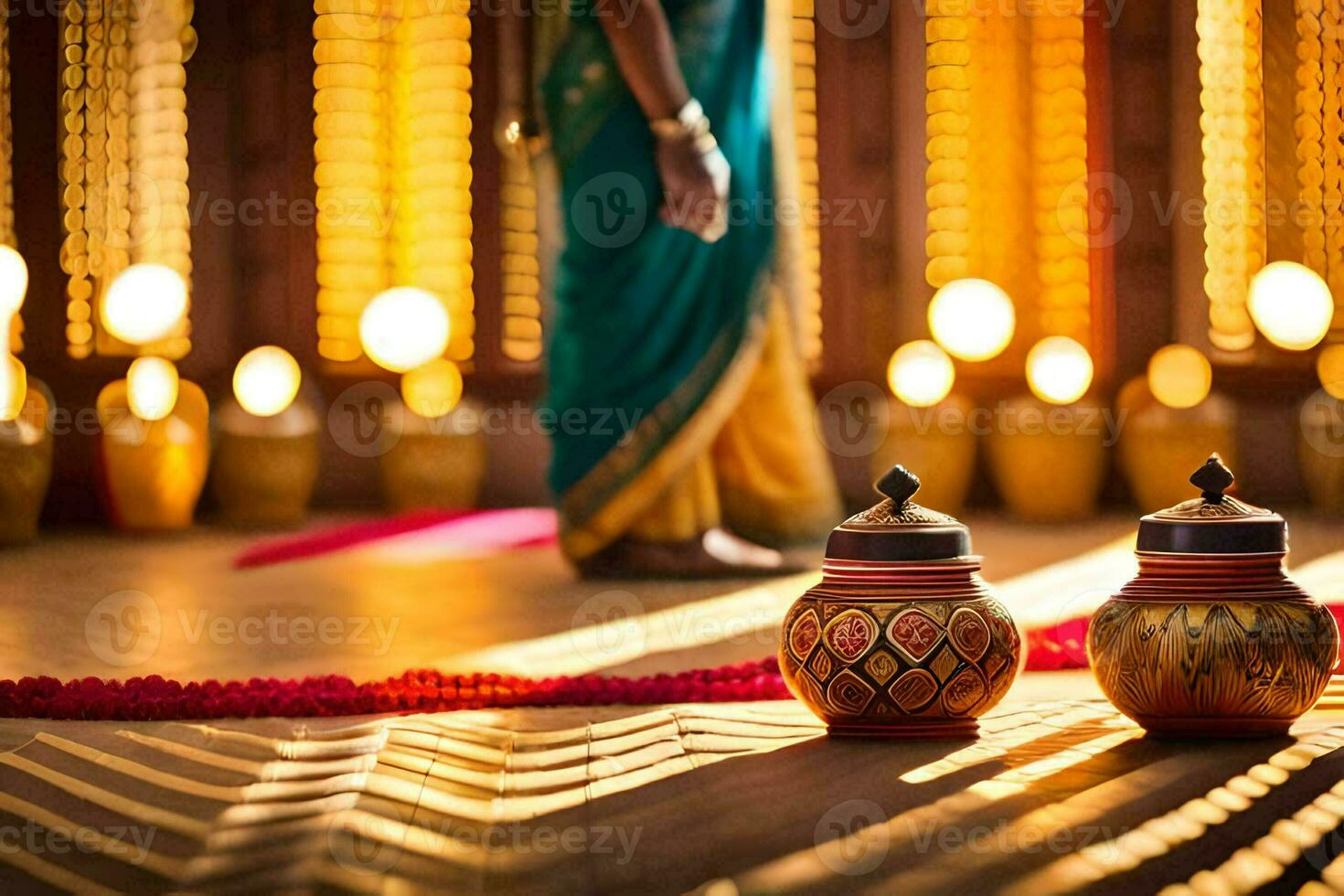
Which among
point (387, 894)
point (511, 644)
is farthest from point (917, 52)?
point (387, 894)

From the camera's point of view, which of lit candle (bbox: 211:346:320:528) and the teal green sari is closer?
the teal green sari

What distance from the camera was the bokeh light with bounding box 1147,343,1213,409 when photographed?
446 centimetres

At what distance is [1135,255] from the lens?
491 centimetres

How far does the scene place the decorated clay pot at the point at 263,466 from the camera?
4598 millimetres

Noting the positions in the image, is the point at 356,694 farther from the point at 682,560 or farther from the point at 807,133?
the point at 807,133

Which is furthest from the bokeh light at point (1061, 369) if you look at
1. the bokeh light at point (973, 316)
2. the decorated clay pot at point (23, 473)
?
the decorated clay pot at point (23, 473)

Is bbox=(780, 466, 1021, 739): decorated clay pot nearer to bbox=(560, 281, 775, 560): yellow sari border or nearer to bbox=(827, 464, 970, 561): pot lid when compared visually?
bbox=(827, 464, 970, 561): pot lid

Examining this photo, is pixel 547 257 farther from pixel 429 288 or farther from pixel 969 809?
pixel 969 809

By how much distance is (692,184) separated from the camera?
2938 mm

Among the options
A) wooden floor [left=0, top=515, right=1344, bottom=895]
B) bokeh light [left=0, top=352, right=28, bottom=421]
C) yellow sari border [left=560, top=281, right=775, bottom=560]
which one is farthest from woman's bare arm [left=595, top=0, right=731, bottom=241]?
bokeh light [left=0, top=352, right=28, bottom=421]

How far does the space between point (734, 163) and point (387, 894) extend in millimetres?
2380

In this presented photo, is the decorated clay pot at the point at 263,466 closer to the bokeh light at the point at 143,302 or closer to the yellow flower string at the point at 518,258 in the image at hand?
the bokeh light at the point at 143,302

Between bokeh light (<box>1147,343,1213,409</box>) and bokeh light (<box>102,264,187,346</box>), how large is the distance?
2.84 m

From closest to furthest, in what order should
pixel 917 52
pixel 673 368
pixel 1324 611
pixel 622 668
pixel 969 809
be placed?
1. pixel 969 809
2. pixel 1324 611
3. pixel 622 668
4. pixel 673 368
5. pixel 917 52
